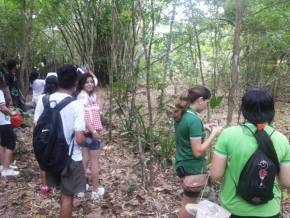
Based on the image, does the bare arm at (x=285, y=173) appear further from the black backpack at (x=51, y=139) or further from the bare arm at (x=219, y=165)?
the black backpack at (x=51, y=139)

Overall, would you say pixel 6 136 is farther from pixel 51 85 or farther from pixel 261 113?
pixel 261 113

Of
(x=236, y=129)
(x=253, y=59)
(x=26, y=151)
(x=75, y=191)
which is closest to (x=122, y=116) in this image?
(x=26, y=151)

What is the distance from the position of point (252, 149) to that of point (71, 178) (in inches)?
73.0

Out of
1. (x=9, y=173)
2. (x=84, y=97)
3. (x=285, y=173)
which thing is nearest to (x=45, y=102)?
(x=84, y=97)

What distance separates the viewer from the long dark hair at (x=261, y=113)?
7.65ft

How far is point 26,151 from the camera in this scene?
262 inches

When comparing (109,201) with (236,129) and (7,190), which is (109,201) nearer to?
(7,190)

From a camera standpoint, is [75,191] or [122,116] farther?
[122,116]

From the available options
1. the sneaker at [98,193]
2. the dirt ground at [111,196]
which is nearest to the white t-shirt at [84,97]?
the sneaker at [98,193]

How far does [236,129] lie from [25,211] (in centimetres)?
316

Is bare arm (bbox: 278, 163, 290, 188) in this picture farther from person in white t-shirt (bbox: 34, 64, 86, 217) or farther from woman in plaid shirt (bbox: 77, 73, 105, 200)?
woman in plaid shirt (bbox: 77, 73, 105, 200)

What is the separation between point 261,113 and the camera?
2379 mm

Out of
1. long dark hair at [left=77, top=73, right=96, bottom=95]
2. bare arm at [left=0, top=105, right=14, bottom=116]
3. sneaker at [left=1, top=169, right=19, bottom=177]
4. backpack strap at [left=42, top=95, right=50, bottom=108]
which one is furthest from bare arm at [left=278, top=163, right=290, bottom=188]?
sneaker at [left=1, top=169, right=19, bottom=177]

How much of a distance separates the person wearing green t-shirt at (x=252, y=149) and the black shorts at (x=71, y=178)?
1.55 metres
